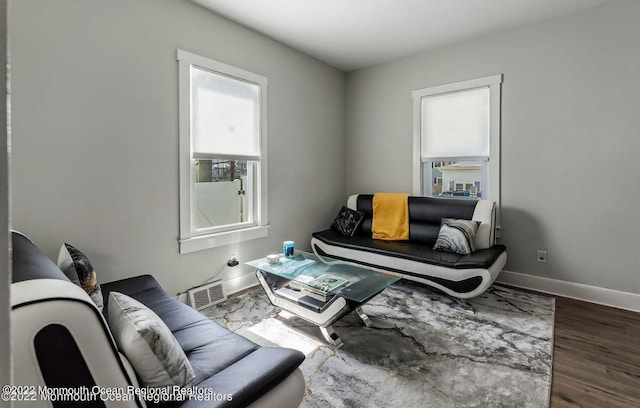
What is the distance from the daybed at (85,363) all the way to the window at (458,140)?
3.29 metres

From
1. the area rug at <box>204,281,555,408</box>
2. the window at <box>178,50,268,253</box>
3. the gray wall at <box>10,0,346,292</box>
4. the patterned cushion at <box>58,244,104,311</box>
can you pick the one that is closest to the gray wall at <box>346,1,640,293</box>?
the area rug at <box>204,281,555,408</box>

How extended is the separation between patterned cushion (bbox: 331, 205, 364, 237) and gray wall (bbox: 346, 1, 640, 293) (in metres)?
1.66

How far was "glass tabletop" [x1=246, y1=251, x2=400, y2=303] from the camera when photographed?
7.32 ft

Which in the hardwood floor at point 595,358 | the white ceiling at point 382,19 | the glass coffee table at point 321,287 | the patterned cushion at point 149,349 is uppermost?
the white ceiling at point 382,19

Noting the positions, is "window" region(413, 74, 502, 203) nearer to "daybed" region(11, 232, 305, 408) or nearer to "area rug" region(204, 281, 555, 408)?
"area rug" region(204, 281, 555, 408)

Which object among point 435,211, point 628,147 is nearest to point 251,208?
point 435,211

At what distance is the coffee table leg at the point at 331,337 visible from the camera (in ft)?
7.49

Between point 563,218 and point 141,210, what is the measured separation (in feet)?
13.2

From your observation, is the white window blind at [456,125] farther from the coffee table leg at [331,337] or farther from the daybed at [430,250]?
the coffee table leg at [331,337]

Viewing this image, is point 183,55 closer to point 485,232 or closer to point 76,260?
point 76,260

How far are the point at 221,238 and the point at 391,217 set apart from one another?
6.68 ft

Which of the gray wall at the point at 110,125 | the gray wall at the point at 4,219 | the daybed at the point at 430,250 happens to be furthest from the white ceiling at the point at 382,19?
the gray wall at the point at 4,219

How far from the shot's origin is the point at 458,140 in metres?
3.88

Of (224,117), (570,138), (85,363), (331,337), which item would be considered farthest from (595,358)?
(224,117)
